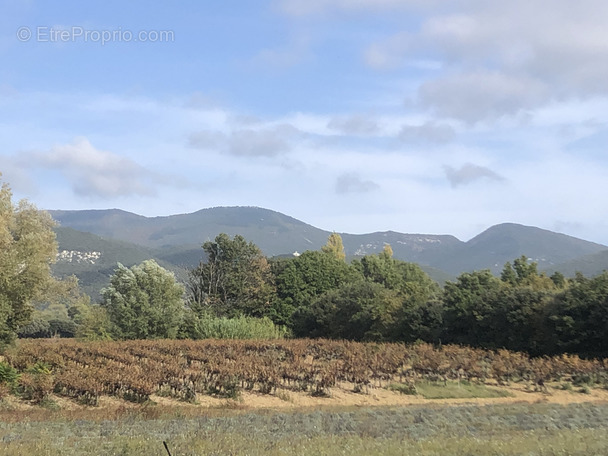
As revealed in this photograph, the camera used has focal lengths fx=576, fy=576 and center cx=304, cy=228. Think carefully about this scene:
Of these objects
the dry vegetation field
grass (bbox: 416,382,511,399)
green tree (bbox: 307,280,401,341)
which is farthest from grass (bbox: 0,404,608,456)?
green tree (bbox: 307,280,401,341)

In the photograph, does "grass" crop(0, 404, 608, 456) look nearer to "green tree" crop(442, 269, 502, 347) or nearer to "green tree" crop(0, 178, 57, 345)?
"green tree" crop(0, 178, 57, 345)

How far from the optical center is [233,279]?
70.2m

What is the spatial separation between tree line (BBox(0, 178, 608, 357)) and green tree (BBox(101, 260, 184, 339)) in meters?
0.09

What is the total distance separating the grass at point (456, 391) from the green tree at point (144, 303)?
29.4 m

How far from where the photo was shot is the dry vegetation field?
10148 mm

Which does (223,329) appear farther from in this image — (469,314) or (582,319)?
(582,319)

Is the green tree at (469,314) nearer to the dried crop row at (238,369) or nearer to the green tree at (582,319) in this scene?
the dried crop row at (238,369)

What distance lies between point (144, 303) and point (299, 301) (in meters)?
23.4

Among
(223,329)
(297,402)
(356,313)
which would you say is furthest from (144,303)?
(297,402)

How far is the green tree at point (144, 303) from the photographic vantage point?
47.9 meters

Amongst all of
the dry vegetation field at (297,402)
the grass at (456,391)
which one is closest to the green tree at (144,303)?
the dry vegetation field at (297,402)

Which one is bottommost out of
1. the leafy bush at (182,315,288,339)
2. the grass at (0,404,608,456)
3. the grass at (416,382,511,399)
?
the leafy bush at (182,315,288,339)

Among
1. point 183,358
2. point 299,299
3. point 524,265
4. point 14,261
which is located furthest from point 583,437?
point 524,265

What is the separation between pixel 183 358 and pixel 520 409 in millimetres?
18890
